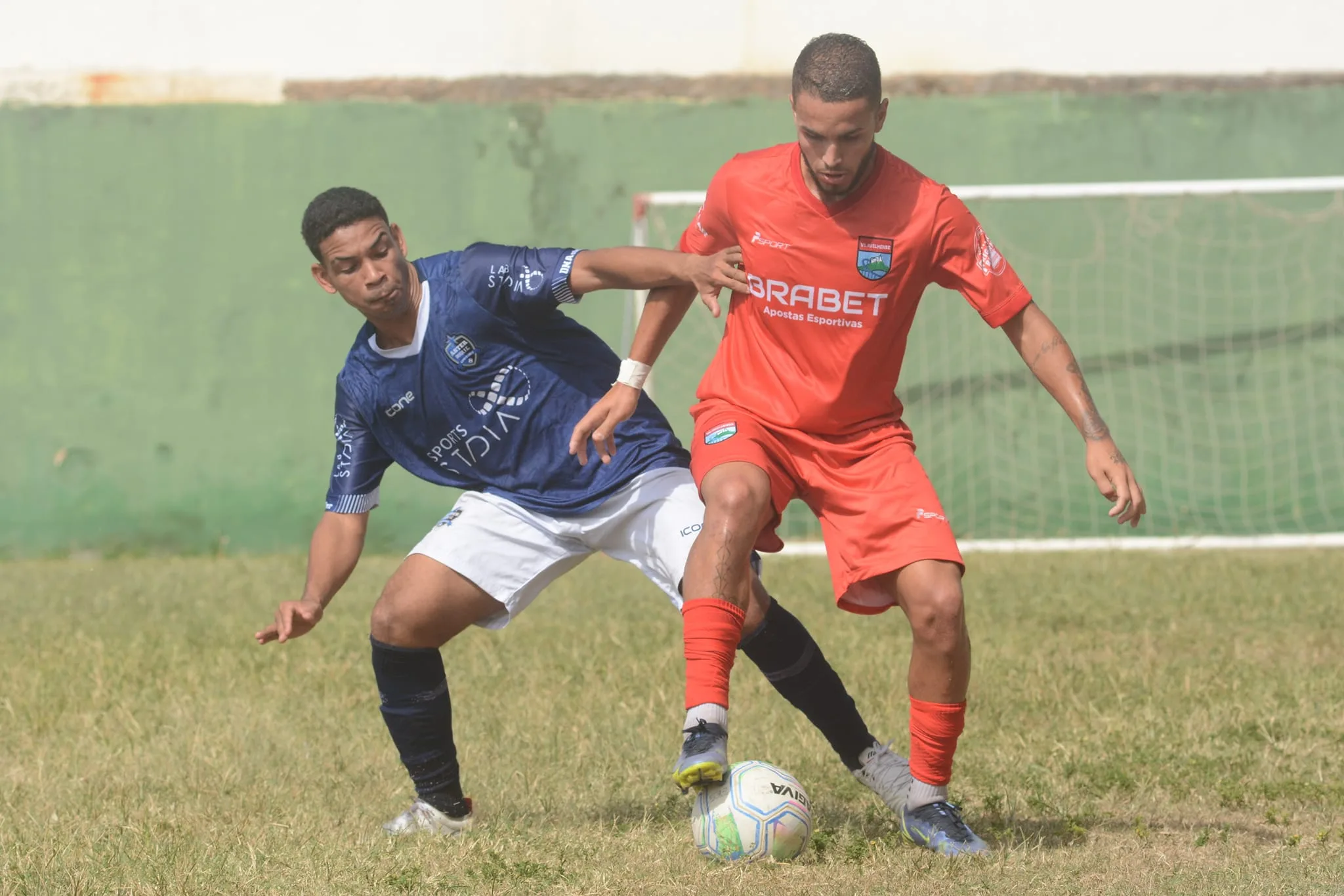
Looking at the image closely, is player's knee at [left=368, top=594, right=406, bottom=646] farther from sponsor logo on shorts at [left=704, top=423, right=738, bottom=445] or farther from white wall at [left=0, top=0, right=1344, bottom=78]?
white wall at [left=0, top=0, right=1344, bottom=78]

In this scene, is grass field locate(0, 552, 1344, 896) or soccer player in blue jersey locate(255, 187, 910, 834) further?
soccer player in blue jersey locate(255, 187, 910, 834)

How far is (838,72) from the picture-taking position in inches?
171

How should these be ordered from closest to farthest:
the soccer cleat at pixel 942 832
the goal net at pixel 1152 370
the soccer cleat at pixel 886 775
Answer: the soccer cleat at pixel 942 832 → the soccer cleat at pixel 886 775 → the goal net at pixel 1152 370

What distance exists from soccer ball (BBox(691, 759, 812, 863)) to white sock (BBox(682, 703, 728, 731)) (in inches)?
7.4

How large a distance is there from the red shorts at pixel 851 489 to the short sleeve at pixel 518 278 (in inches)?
23.3

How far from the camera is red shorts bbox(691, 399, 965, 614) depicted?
4520 mm

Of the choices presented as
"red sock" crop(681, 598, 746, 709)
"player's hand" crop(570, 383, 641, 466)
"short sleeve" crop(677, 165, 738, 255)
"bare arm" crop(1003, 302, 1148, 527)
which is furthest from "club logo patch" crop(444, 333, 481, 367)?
"bare arm" crop(1003, 302, 1148, 527)

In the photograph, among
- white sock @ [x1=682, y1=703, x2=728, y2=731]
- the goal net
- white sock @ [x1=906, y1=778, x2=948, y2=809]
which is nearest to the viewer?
white sock @ [x1=682, y1=703, x2=728, y2=731]

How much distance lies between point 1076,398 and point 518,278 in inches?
64.8

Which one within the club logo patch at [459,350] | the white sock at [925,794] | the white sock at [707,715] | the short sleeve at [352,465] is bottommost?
the white sock at [925,794]

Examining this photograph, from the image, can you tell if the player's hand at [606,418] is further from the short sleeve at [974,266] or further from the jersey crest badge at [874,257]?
the short sleeve at [974,266]

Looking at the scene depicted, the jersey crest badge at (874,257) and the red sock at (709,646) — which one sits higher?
the jersey crest badge at (874,257)

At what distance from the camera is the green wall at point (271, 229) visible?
11.5m

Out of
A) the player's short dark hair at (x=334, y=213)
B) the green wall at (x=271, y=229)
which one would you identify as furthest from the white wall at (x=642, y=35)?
the player's short dark hair at (x=334, y=213)
